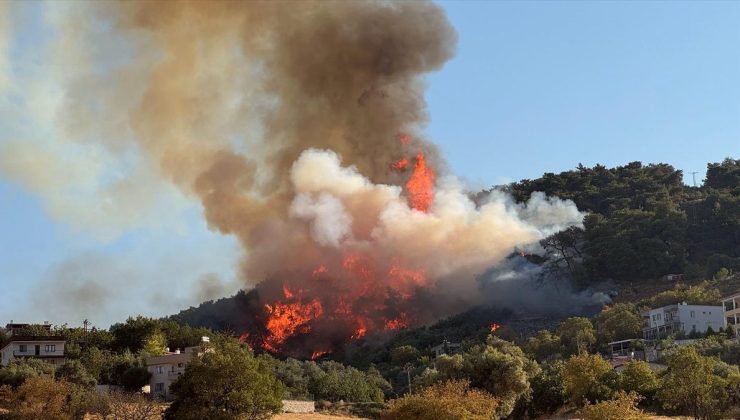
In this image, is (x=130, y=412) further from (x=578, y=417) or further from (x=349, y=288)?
(x=349, y=288)

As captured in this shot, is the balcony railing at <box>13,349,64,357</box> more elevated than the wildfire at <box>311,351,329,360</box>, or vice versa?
the wildfire at <box>311,351,329,360</box>

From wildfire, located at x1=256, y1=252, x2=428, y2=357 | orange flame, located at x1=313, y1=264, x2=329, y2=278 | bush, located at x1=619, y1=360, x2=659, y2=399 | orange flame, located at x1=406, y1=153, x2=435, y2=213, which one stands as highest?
orange flame, located at x1=406, y1=153, x2=435, y2=213

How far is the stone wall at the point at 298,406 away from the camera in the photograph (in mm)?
68312

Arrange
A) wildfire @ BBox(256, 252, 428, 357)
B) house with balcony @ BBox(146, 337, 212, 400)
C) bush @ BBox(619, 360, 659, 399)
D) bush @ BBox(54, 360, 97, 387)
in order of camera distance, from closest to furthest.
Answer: bush @ BBox(619, 360, 659, 399) < bush @ BBox(54, 360, 97, 387) < house with balcony @ BBox(146, 337, 212, 400) < wildfire @ BBox(256, 252, 428, 357)

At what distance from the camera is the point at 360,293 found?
119m

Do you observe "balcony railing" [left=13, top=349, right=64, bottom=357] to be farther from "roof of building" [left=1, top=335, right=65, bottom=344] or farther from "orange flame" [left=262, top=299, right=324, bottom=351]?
"orange flame" [left=262, top=299, right=324, bottom=351]

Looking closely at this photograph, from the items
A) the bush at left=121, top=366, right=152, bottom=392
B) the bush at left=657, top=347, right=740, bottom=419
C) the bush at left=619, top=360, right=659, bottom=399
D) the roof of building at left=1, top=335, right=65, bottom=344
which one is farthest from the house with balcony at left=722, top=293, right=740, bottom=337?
the roof of building at left=1, top=335, right=65, bottom=344

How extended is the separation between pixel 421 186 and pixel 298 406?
54083mm

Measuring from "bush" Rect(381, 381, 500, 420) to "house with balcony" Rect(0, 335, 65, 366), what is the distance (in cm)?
3912

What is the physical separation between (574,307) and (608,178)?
53.8 m

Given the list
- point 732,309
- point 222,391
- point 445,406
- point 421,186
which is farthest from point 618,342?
point 222,391

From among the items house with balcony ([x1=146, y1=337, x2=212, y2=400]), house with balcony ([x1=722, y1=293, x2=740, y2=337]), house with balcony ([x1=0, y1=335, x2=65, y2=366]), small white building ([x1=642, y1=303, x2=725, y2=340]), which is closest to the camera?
house with balcony ([x1=146, y1=337, x2=212, y2=400])

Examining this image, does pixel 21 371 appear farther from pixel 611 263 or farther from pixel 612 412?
pixel 611 263

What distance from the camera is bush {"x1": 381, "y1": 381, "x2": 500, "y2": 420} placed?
50.6 meters
